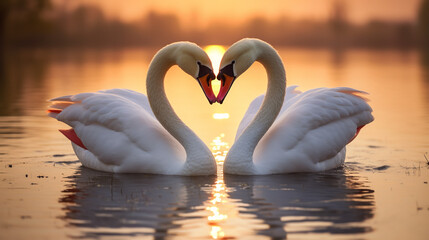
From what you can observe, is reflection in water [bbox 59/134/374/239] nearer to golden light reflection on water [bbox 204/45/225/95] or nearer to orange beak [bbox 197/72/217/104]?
orange beak [bbox 197/72/217/104]

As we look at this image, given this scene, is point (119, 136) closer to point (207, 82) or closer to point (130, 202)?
point (207, 82)

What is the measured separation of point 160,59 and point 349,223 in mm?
3424

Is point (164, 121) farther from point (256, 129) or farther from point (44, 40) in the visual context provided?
point (44, 40)

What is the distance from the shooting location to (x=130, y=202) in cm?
819

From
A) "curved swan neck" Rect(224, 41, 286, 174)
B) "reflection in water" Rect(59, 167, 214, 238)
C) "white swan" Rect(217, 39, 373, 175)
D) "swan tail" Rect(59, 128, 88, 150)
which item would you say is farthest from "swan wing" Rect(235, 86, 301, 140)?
"swan tail" Rect(59, 128, 88, 150)

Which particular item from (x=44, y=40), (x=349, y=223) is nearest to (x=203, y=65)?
(x=349, y=223)

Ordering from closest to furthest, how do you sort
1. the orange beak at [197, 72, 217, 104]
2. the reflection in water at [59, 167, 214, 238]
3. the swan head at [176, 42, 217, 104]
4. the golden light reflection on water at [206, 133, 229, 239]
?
1. the golden light reflection on water at [206, 133, 229, 239]
2. the reflection in water at [59, 167, 214, 238]
3. the orange beak at [197, 72, 217, 104]
4. the swan head at [176, 42, 217, 104]

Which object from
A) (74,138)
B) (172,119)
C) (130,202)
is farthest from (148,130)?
(130,202)

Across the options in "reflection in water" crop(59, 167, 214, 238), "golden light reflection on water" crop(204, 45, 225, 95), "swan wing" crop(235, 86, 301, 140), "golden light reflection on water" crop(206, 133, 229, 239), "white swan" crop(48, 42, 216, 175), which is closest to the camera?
"golden light reflection on water" crop(206, 133, 229, 239)

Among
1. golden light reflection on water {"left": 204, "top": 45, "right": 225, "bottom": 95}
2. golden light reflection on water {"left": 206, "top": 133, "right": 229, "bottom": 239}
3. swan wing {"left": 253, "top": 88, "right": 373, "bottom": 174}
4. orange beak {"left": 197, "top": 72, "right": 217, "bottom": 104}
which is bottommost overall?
golden light reflection on water {"left": 206, "top": 133, "right": 229, "bottom": 239}

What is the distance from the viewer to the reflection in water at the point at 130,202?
714 cm

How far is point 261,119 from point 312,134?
63cm

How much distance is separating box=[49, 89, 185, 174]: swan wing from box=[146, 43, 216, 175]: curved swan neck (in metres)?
0.14

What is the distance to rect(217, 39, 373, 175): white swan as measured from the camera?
9.60 m
